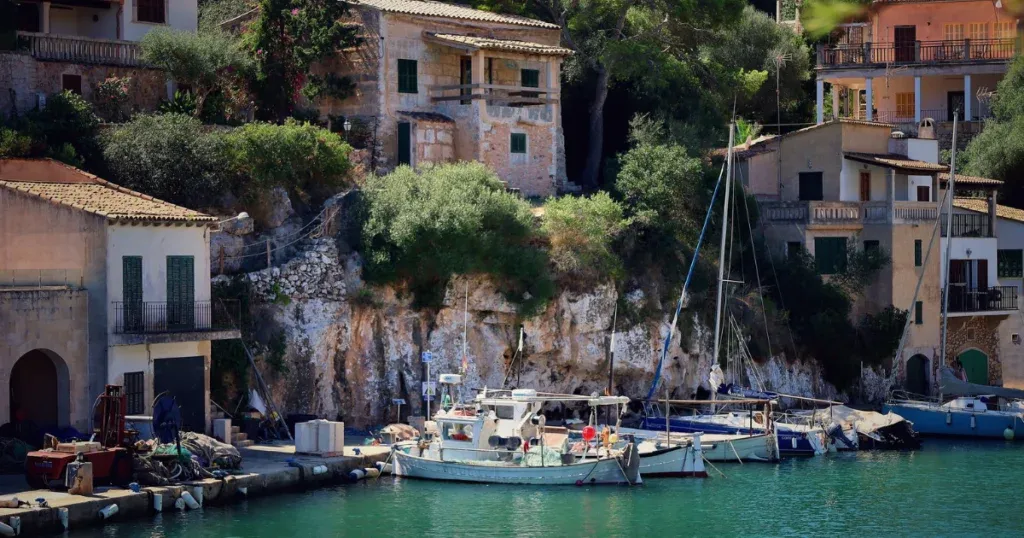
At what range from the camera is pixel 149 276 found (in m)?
40.9

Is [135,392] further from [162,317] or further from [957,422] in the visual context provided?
[957,422]

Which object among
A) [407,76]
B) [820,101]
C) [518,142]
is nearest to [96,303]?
[407,76]

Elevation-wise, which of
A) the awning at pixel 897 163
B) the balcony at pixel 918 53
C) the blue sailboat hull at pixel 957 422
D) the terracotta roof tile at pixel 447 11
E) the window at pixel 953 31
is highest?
the window at pixel 953 31

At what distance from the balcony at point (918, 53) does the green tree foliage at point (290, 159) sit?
26.5 meters

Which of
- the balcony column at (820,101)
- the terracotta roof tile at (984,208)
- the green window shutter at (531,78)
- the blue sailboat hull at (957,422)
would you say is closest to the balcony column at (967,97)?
the terracotta roof tile at (984,208)

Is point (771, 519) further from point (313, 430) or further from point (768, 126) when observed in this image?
point (768, 126)

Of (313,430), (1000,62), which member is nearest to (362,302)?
(313,430)

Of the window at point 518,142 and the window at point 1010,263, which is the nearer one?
the window at point 518,142

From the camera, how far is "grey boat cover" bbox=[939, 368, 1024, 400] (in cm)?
5734

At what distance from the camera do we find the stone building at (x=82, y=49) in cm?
4781

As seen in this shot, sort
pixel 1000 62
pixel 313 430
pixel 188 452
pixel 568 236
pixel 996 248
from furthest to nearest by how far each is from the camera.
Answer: pixel 1000 62
pixel 996 248
pixel 568 236
pixel 313 430
pixel 188 452

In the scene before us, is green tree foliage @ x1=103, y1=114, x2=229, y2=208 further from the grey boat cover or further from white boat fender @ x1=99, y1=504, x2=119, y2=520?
the grey boat cover

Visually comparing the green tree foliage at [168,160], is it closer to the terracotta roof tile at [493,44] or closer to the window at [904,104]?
the terracotta roof tile at [493,44]

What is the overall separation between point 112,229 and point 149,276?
1.52 metres
